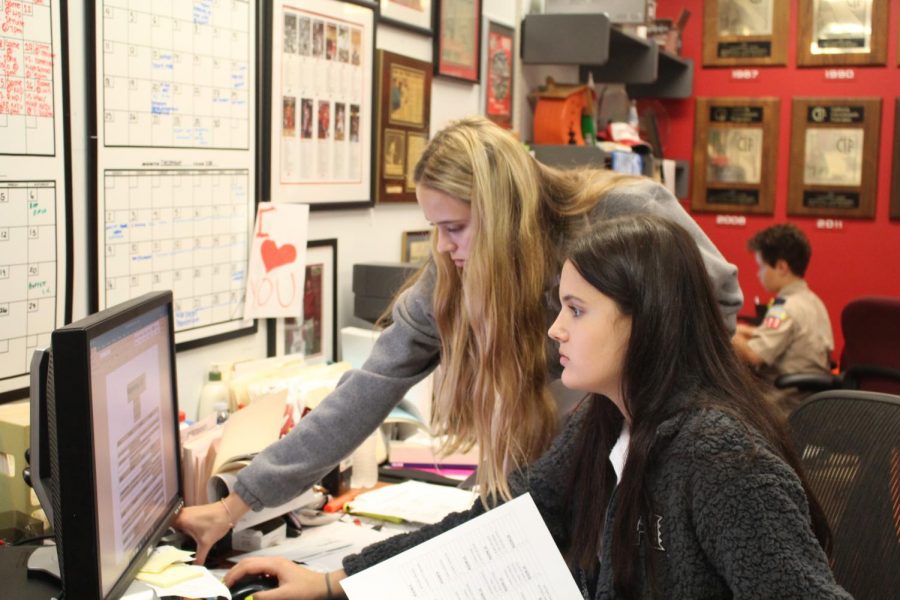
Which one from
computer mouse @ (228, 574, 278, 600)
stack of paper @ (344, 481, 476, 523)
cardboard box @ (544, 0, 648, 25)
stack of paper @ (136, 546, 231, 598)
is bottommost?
stack of paper @ (344, 481, 476, 523)

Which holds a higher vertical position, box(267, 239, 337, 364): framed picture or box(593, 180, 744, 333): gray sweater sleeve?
box(593, 180, 744, 333): gray sweater sleeve

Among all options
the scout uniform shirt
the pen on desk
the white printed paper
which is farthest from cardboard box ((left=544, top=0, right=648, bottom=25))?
the white printed paper

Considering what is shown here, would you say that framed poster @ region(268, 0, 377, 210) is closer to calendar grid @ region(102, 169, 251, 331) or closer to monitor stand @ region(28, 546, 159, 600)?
calendar grid @ region(102, 169, 251, 331)

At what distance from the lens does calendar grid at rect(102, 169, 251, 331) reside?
1.78 meters

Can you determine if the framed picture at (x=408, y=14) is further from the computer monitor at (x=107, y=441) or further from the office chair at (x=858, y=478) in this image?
→ the office chair at (x=858, y=478)

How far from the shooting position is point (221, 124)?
6.59ft

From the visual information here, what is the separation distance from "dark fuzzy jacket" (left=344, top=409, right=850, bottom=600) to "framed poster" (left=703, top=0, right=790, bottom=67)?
3.80 m

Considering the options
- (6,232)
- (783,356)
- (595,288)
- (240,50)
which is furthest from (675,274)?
(783,356)

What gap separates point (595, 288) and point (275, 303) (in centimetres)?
107

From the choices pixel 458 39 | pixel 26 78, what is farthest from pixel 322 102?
pixel 26 78

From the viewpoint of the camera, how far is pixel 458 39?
2904 millimetres

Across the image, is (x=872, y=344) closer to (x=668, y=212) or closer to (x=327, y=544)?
(x=668, y=212)

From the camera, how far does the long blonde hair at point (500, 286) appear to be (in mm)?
1627

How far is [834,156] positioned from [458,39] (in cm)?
240
